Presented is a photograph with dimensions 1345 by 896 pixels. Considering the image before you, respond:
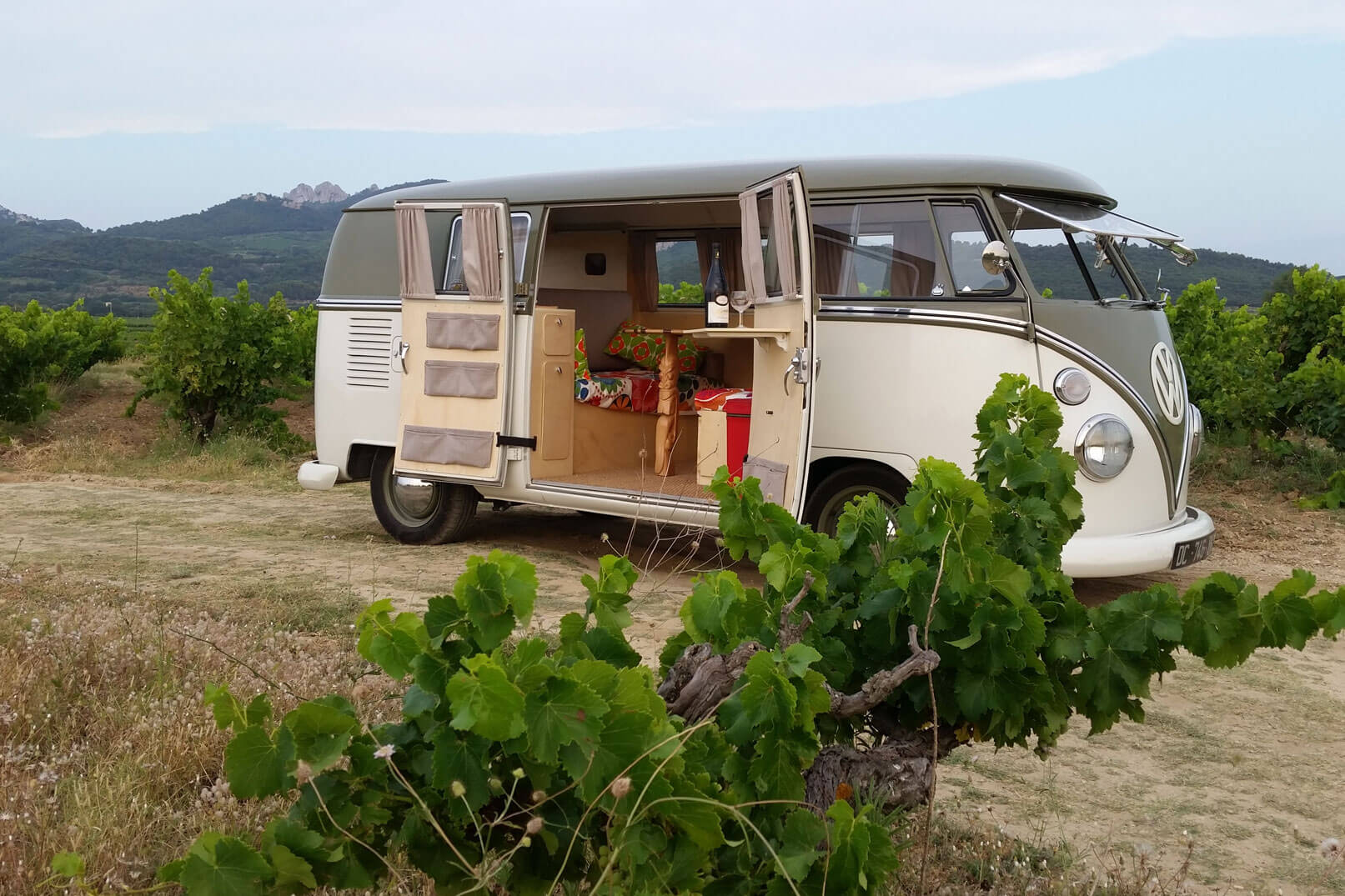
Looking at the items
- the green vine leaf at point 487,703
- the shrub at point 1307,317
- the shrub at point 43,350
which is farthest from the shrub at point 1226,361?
the shrub at point 43,350

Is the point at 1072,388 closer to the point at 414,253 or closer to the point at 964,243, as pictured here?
the point at 964,243

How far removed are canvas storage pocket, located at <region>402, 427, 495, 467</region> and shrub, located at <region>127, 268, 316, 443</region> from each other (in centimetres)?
647

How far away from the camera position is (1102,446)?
596 cm

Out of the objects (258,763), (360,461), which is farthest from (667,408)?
(258,763)

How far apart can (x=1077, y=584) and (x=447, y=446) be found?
394 cm

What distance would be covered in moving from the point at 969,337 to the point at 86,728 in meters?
4.31

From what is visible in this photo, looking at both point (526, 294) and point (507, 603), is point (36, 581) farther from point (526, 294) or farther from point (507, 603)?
point (507, 603)

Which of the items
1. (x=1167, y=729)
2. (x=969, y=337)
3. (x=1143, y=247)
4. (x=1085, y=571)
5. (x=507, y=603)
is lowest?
(x=1167, y=729)

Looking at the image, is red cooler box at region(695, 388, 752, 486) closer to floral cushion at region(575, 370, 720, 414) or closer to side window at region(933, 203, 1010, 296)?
floral cushion at region(575, 370, 720, 414)

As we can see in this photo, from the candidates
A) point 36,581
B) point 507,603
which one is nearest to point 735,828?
point 507,603

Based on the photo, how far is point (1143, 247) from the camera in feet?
22.4

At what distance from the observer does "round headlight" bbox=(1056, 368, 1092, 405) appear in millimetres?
5941

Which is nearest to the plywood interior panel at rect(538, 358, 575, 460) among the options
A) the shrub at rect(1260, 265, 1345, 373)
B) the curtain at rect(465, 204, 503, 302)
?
the curtain at rect(465, 204, 503, 302)

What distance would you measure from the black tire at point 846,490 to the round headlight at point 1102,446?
0.91 metres
